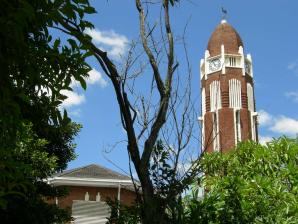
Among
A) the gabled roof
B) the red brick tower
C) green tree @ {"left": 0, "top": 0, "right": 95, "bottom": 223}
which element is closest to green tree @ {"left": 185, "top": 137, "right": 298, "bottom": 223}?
green tree @ {"left": 0, "top": 0, "right": 95, "bottom": 223}

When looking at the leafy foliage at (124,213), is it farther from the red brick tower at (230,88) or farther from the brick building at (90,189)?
the red brick tower at (230,88)

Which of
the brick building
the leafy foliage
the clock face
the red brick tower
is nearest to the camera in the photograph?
the leafy foliage

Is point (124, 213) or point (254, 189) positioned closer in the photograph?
point (124, 213)

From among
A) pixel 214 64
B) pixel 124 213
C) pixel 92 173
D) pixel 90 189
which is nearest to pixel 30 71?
pixel 124 213

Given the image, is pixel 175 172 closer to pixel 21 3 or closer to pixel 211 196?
pixel 211 196

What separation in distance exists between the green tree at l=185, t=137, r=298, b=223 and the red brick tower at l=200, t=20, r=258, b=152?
3409 centimetres

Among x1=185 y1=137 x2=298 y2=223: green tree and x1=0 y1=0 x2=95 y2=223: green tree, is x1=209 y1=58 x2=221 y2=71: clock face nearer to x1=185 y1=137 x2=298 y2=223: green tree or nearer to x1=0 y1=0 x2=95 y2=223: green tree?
x1=185 y1=137 x2=298 y2=223: green tree

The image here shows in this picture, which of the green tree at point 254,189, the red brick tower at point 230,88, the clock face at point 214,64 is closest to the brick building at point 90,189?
the green tree at point 254,189

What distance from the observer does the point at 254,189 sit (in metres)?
6.44

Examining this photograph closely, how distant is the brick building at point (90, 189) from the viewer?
2275 centimetres

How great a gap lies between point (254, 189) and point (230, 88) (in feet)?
122

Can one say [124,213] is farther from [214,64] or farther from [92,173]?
[214,64]

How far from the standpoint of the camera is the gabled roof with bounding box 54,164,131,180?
24.8 metres

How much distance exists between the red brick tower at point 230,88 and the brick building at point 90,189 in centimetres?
1847
